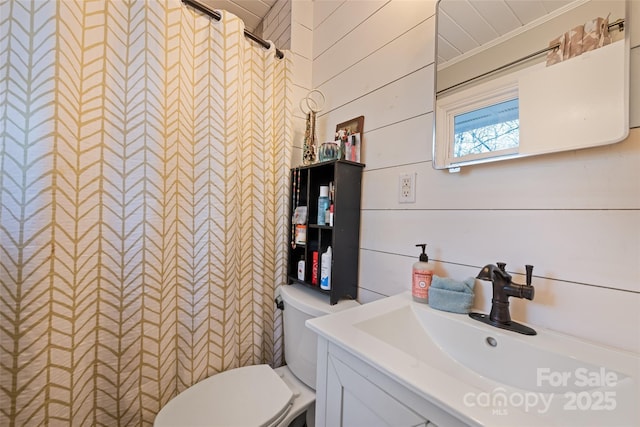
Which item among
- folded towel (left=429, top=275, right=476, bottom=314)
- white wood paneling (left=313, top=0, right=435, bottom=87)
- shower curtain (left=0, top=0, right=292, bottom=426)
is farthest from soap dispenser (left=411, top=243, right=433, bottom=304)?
white wood paneling (left=313, top=0, right=435, bottom=87)

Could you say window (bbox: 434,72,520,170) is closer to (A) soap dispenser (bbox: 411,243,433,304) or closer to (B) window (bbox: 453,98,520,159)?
(B) window (bbox: 453,98,520,159)

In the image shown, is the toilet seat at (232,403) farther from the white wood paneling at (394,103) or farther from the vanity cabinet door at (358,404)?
the white wood paneling at (394,103)

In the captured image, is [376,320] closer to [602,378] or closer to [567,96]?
[602,378]

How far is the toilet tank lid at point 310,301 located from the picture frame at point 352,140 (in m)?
0.60

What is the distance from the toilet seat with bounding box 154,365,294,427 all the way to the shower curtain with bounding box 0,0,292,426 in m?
0.17

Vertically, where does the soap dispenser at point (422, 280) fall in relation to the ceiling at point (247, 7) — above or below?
below

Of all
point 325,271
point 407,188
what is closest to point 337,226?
point 325,271

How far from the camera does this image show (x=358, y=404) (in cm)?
53

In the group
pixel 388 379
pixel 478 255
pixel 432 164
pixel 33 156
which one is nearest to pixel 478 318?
pixel 478 255

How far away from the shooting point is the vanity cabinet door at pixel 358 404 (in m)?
0.45

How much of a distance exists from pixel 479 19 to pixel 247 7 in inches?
53.1

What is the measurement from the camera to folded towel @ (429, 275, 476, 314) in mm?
690

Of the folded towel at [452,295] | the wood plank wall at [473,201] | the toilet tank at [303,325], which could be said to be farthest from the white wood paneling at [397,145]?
the toilet tank at [303,325]

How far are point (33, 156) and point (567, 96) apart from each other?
1.46 m
